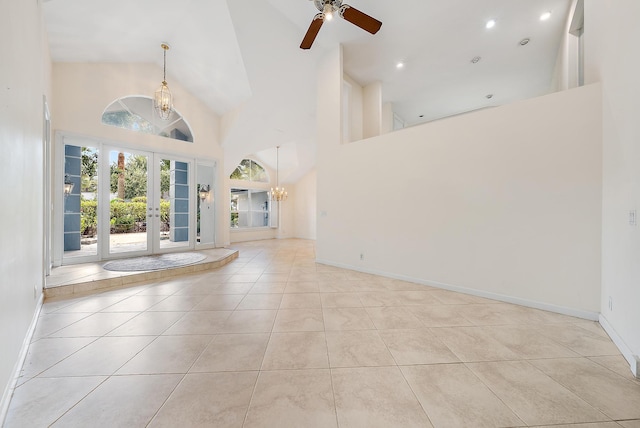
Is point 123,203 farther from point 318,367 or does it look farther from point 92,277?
point 318,367

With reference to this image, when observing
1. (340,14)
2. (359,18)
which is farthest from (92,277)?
(359,18)

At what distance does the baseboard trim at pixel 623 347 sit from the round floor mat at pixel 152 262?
5417mm

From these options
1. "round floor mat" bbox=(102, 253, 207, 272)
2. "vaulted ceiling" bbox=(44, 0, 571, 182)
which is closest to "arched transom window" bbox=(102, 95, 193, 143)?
"vaulted ceiling" bbox=(44, 0, 571, 182)

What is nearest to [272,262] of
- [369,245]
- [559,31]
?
[369,245]

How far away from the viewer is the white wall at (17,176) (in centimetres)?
139

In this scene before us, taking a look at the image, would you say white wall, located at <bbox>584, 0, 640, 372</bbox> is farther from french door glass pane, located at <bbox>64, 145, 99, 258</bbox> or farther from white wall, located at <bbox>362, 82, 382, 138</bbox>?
french door glass pane, located at <bbox>64, 145, 99, 258</bbox>

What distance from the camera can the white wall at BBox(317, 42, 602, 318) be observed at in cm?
242

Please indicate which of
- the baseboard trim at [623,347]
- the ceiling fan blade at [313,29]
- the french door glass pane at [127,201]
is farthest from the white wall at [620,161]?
the french door glass pane at [127,201]

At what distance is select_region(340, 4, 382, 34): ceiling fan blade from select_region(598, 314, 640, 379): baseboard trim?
12.8ft

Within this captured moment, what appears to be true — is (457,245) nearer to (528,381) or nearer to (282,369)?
(528,381)

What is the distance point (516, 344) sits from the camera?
6.30 ft

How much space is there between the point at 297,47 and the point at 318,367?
5.38 m

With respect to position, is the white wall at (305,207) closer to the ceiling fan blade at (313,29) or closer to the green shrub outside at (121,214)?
the green shrub outside at (121,214)

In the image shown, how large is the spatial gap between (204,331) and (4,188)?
1.68 m
